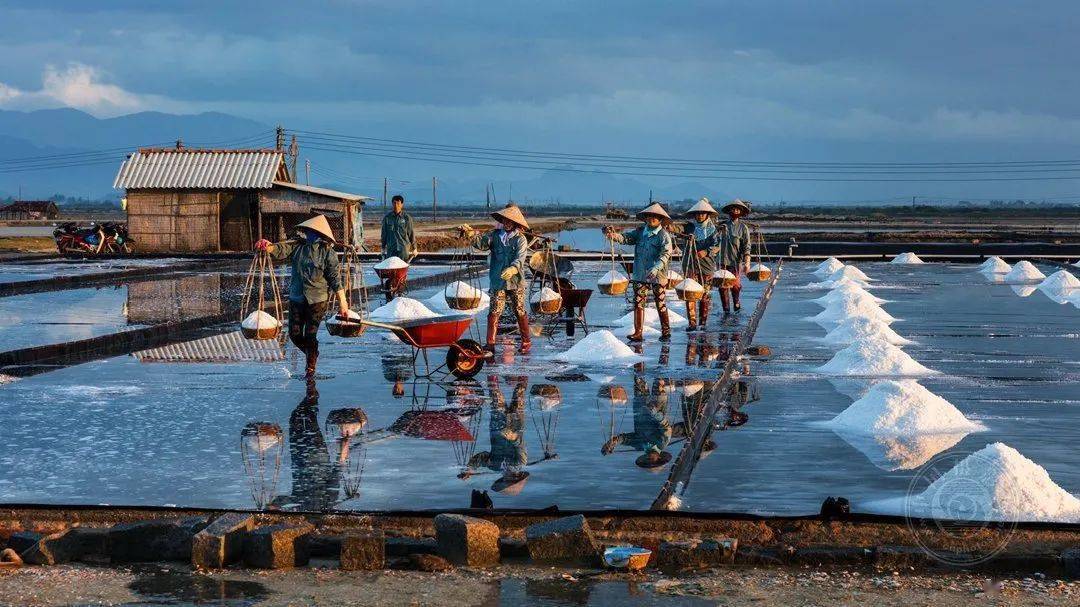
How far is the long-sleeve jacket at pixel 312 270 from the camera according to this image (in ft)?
39.7

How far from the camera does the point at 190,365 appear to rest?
44.9 ft

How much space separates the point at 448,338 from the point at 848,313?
8.86 metres

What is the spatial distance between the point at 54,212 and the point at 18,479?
107 meters

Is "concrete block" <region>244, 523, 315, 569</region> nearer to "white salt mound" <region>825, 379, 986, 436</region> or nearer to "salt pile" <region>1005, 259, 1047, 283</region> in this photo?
"white salt mound" <region>825, 379, 986, 436</region>

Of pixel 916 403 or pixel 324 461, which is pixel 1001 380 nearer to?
pixel 916 403

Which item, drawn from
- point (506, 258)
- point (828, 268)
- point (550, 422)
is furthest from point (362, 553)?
point (828, 268)

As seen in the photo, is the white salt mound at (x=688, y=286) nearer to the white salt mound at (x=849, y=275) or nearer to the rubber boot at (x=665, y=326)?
the rubber boot at (x=665, y=326)

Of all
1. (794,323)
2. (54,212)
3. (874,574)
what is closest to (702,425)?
(874,574)

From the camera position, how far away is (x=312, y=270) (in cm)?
1211

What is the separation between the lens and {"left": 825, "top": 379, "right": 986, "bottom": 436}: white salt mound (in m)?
10.0

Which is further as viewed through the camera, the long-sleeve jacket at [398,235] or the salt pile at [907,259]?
the salt pile at [907,259]

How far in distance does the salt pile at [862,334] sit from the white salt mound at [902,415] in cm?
562

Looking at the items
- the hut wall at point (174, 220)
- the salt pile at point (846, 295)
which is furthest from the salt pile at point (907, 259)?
the hut wall at point (174, 220)

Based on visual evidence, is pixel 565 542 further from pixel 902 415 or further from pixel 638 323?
pixel 638 323
